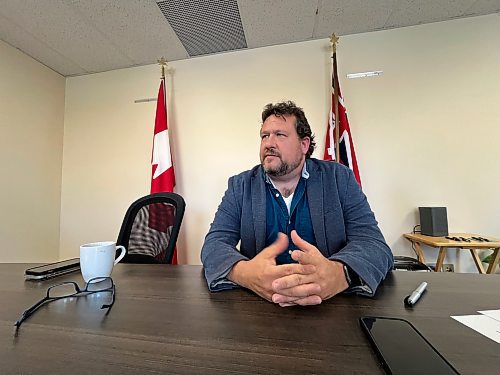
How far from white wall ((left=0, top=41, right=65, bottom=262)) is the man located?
2.35 m

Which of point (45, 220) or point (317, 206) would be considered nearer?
point (317, 206)

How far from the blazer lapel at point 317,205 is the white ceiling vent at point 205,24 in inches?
63.2

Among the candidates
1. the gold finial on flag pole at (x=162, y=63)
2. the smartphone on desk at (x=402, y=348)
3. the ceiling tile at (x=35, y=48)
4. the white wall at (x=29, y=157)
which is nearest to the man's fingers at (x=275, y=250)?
the smartphone on desk at (x=402, y=348)

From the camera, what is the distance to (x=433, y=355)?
34 centimetres

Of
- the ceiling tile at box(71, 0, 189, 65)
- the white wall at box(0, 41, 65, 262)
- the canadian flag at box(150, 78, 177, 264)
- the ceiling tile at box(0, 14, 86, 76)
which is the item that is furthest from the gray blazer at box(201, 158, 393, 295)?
the ceiling tile at box(0, 14, 86, 76)

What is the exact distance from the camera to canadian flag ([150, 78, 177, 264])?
2.46m

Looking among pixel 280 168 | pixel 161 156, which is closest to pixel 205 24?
pixel 161 156

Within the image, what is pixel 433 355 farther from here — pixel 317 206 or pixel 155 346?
pixel 317 206

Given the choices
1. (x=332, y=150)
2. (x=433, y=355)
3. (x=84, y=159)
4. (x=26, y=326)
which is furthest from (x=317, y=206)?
(x=84, y=159)

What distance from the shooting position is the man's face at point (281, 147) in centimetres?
125

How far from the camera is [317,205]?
1103 millimetres

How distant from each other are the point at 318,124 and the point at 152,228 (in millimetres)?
1721

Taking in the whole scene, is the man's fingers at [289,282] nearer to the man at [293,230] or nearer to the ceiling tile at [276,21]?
the man at [293,230]

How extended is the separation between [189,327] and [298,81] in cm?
241
